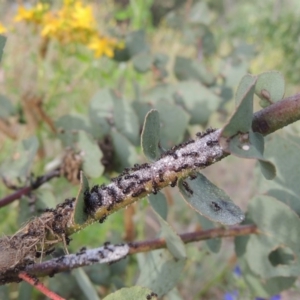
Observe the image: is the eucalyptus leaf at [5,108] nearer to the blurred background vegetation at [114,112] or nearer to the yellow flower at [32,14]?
the blurred background vegetation at [114,112]

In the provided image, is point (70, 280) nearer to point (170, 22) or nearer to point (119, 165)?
point (119, 165)

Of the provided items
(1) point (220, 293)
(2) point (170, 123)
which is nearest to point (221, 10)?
(1) point (220, 293)

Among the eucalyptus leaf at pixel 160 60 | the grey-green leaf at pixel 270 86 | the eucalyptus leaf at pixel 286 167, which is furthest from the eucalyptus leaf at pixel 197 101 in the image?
the grey-green leaf at pixel 270 86

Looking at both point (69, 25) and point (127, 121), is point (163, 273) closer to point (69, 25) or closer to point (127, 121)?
point (127, 121)

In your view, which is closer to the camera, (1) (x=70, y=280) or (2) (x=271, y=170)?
(2) (x=271, y=170)

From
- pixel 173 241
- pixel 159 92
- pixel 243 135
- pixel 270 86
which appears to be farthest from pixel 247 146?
pixel 159 92

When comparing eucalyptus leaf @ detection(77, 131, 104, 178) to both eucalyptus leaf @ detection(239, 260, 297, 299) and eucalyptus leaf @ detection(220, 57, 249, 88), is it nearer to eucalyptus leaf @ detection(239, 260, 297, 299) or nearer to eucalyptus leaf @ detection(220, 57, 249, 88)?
eucalyptus leaf @ detection(239, 260, 297, 299)
